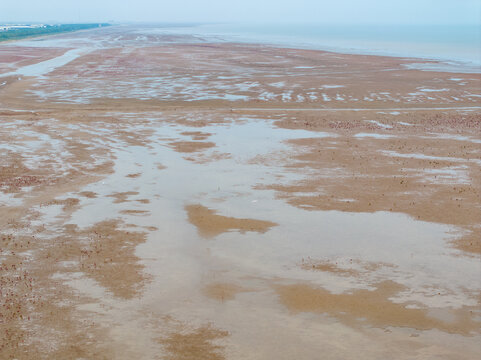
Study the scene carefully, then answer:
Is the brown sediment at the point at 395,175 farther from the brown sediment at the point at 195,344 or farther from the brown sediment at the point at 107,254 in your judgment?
the brown sediment at the point at 195,344

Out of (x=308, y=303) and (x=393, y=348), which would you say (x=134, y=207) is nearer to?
(x=308, y=303)

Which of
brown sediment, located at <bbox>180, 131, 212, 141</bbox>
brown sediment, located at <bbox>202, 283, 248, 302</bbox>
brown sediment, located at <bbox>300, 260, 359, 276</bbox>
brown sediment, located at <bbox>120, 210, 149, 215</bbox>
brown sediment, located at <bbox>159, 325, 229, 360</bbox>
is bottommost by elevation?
brown sediment, located at <bbox>159, 325, 229, 360</bbox>

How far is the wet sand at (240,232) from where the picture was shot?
12.3 meters

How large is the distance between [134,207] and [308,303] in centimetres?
920

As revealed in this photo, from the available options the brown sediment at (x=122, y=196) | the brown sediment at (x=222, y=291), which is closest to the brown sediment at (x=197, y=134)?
the brown sediment at (x=122, y=196)

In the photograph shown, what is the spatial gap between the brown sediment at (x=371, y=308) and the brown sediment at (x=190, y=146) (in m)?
16.2

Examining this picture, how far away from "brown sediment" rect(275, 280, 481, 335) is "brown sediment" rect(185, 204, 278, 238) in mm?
4354

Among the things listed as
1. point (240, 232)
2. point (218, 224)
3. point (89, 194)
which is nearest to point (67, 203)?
point (89, 194)

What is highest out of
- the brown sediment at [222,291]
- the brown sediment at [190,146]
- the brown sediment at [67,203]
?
the brown sediment at [190,146]

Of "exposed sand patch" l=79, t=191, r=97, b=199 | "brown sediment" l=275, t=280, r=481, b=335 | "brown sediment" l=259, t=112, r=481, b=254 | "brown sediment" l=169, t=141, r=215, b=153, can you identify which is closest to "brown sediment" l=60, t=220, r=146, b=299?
"exposed sand patch" l=79, t=191, r=97, b=199

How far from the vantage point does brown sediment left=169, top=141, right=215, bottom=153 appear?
30.0 meters

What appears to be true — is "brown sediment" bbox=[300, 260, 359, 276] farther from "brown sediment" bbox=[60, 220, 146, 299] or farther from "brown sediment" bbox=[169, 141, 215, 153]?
"brown sediment" bbox=[169, 141, 215, 153]

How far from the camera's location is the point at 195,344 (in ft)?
38.9

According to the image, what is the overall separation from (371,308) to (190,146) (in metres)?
18.7
